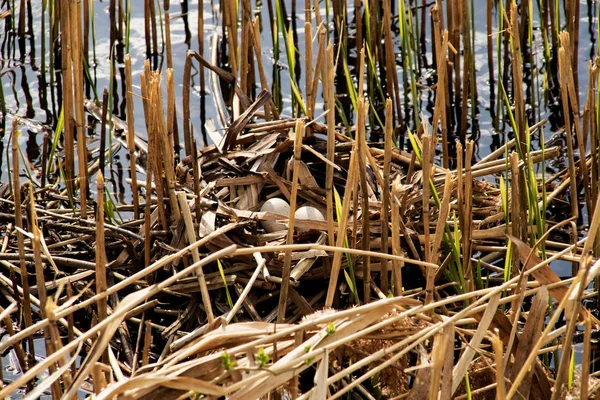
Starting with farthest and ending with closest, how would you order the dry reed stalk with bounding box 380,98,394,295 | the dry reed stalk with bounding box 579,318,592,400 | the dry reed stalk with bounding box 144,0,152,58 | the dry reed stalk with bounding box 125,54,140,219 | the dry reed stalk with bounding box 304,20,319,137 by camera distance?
the dry reed stalk with bounding box 144,0,152,58
the dry reed stalk with bounding box 125,54,140,219
the dry reed stalk with bounding box 304,20,319,137
the dry reed stalk with bounding box 380,98,394,295
the dry reed stalk with bounding box 579,318,592,400

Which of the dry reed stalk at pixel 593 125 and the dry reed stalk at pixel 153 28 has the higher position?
the dry reed stalk at pixel 153 28

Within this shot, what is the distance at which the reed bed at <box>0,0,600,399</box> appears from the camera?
1382mm

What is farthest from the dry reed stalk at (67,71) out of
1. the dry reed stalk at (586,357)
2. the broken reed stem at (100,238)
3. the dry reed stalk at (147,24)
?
the dry reed stalk at (586,357)

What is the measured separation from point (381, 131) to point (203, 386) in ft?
8.55

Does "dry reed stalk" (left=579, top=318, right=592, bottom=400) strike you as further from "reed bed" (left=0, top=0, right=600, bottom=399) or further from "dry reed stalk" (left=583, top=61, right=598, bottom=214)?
"dry reed stalk" (left=583, top=61, right=598, bottom=214)

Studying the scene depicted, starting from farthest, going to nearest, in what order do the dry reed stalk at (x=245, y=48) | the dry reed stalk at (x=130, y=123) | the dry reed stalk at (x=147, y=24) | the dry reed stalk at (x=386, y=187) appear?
the dry reed stalk at (x=147, y=24) < the dry reed stalk at (x=245, y=48) < the dry reed stalk at (x=130, y=123) < the dry reed stalk at (x=386, y=187)

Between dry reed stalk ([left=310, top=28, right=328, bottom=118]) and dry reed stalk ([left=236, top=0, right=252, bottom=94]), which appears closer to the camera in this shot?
dry reed stalk ([left=310, top=28, right=328, bottom=118])

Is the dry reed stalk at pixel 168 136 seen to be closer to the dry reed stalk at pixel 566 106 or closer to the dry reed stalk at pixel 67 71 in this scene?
the dry reed stalk at pixel 67 71

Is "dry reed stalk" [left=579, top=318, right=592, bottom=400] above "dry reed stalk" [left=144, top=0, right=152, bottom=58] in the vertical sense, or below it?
below

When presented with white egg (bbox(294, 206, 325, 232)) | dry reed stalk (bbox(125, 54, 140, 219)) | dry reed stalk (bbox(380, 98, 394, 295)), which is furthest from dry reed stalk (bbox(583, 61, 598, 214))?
dry reed stalk (bbox(125, 54, 140, 219))

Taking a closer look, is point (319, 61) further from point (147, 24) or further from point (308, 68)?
point (147, 24)

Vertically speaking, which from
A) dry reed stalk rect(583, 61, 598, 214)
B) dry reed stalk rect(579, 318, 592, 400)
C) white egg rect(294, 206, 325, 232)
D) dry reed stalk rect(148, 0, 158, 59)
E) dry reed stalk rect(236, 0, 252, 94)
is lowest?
dry reed stalk rect(579, 318, 592, 400)

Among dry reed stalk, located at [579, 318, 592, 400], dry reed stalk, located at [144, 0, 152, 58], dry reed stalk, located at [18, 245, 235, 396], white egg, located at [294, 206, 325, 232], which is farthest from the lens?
dry reed stalk, located at [144, 0, 152, 58]

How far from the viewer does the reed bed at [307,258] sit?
1.38 meters
